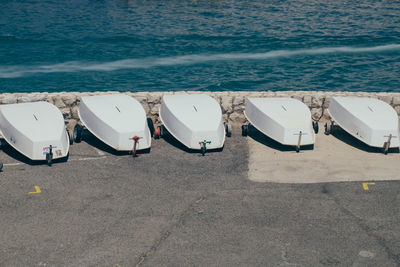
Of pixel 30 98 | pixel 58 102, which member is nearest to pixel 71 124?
pixel 58 102

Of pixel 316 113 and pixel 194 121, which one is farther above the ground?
pixel 194 121

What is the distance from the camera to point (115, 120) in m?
14.6

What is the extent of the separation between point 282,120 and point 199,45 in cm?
2647

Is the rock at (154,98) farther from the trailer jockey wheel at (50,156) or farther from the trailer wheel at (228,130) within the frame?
the trailer jockey wheel at (50,156)

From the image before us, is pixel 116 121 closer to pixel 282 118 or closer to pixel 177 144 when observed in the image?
pixel 177 144

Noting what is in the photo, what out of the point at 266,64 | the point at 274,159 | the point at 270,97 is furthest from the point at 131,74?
the point at 274,159

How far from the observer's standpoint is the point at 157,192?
492 inches

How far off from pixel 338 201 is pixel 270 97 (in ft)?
17.6

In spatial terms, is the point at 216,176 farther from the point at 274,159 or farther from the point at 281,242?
the point at 281,242

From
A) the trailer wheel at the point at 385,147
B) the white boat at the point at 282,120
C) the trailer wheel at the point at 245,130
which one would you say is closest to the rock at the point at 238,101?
the white boat at the point at 282,120

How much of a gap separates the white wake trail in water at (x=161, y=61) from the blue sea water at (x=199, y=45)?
7 centimetres

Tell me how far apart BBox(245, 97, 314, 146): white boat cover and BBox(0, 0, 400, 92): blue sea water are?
599 inches

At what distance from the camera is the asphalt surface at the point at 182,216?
10.0m

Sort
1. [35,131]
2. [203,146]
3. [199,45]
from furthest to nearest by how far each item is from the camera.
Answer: [199,45] → [203,146] → [35,131]
